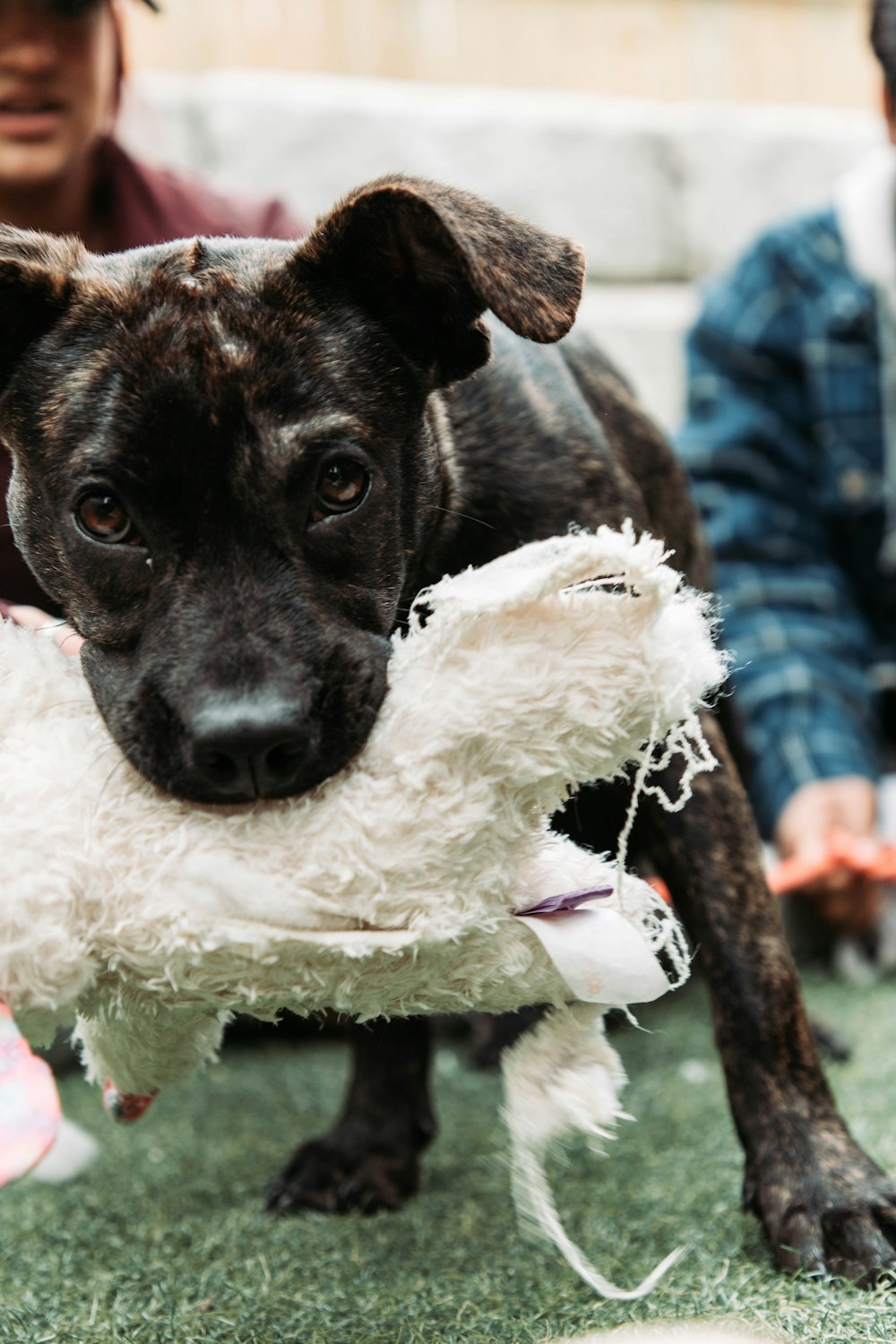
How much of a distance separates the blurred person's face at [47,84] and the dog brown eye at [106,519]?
63.4 inches

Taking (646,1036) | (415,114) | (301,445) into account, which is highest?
(301,445)

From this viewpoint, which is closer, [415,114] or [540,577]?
[540,577]

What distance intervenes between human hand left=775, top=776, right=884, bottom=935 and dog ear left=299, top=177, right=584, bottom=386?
76.8 inches

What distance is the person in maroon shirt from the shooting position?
9.99 ft

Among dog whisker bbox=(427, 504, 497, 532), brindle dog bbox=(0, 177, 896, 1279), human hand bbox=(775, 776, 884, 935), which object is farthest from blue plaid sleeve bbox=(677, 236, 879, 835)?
dog whisker bbox=(427, 504, 497, 532)

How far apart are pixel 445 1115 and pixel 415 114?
4.12m

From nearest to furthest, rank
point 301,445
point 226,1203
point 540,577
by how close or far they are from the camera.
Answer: point 540,577, point 301,445, point 226,1203

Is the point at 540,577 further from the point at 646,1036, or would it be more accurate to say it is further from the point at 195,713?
the point at 646,1036

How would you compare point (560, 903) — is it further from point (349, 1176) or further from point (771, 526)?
point (771, 526)

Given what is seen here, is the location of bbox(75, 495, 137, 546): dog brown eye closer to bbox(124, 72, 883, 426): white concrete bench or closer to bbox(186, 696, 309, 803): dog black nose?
bbox(186, 696, 309, 803): dog black nose

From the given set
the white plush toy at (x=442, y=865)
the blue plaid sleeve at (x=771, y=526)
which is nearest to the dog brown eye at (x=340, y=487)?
the white plush toy at (x=442, y=865)

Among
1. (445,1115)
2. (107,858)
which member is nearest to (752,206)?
(445,1115)

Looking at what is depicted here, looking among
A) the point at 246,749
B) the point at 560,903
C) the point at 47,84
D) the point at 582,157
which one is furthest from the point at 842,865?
the point at 582,157

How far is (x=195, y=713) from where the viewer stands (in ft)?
5.13
